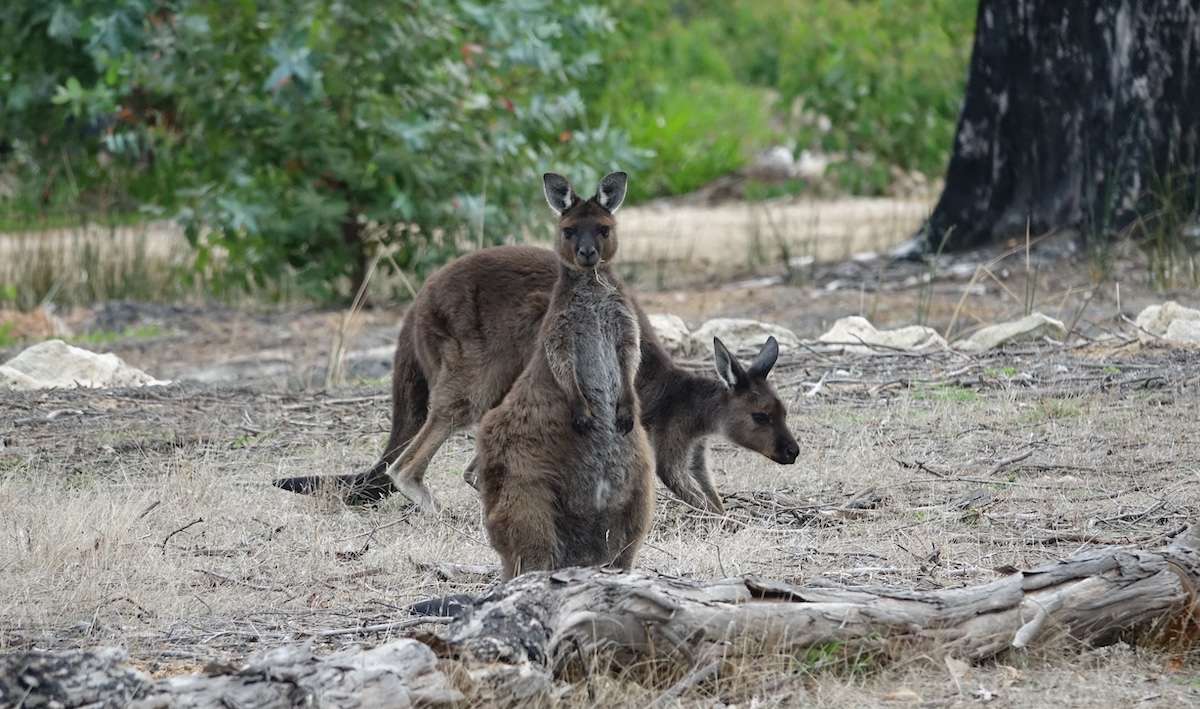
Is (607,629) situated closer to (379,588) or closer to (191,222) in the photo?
(379,588)

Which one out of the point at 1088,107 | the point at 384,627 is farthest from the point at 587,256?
the point at 1088,107

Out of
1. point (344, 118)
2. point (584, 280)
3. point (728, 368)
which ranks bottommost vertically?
point (728, 368)

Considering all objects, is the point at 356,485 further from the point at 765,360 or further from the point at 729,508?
the point at 765,360

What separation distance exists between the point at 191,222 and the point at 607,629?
9.15 meters

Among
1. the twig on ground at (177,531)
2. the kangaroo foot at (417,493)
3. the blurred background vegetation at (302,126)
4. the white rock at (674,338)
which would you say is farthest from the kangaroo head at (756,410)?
the blurred background vegetation at (302,126)

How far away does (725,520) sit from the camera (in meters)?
6.53

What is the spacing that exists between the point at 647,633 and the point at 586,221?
1946 mm

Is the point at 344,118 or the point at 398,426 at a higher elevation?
the point at 344,118

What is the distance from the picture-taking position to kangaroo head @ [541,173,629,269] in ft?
18.4

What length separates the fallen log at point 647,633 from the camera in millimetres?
3619

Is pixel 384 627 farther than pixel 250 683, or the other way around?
pixel 384 627

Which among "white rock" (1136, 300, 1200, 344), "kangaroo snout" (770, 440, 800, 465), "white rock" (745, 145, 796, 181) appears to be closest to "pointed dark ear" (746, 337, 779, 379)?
"kangaroo snout" (770, 440, 800, 465)

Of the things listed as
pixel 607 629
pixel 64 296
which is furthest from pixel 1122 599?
pixel 64 296

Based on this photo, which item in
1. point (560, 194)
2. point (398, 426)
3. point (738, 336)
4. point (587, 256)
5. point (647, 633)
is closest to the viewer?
point (647, 633)
